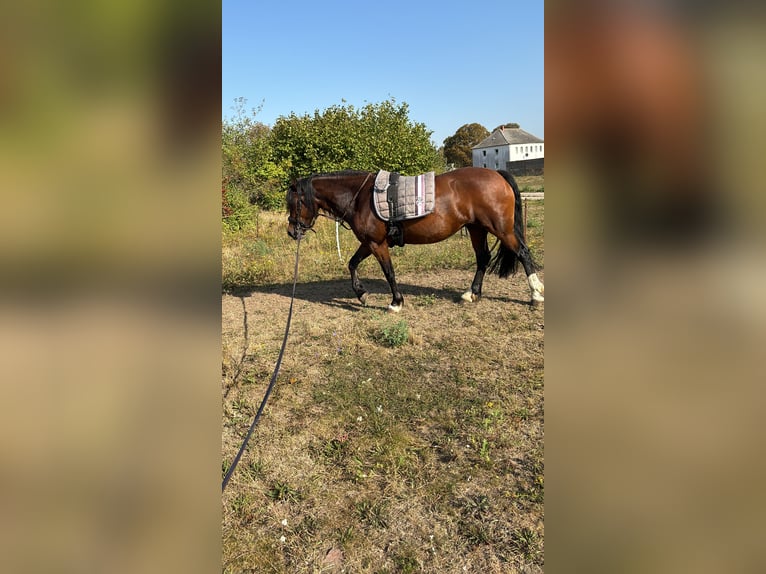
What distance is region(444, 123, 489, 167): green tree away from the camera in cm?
5866

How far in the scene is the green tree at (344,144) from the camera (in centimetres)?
1942

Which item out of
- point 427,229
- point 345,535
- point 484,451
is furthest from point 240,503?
point 427,229

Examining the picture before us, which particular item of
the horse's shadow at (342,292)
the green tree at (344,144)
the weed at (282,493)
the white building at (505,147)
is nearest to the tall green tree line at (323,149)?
the green tree at (344,144)

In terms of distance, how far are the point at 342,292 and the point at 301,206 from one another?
1682mm

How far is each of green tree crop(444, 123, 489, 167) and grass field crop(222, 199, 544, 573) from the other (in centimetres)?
5514

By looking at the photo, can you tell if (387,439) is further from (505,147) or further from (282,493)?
(505,147)

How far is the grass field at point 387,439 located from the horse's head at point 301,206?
1.11 m

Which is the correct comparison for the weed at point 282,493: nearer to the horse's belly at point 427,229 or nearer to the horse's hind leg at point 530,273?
the horse's belly at point 427,229

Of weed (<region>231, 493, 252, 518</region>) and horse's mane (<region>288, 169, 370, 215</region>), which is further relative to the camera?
horse's mane (<region>288, 169, 370, 215</region>)

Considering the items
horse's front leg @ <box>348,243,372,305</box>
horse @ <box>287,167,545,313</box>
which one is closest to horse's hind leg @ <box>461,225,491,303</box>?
horse @ <box>287,167,545,313</box>

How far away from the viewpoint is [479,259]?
6.48 metres

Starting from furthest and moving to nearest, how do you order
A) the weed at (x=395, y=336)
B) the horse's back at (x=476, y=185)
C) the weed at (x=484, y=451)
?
the horse's back at (x=476, y=185), the weed at (x=395, y=336), the weed at (x=484, y=451)

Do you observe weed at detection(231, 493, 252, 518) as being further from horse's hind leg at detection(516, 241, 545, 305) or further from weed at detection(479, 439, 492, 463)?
horse's hind leg at detection(516, 241, 545, 305)
